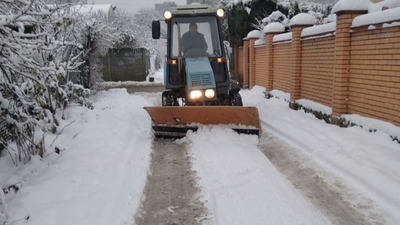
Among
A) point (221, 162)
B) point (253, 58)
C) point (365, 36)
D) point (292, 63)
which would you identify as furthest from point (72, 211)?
point (253, 58)

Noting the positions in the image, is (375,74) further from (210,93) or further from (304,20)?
(304,20)

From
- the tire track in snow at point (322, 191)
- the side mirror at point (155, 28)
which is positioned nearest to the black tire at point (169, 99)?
the side mirror at point (155, 28)

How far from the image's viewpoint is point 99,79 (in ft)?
48.1

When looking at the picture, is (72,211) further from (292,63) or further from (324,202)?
(292,63)

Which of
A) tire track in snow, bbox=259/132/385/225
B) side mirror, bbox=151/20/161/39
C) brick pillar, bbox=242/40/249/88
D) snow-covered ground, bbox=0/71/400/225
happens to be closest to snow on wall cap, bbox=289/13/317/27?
snow-covered ground, bbox=0/71/400/225

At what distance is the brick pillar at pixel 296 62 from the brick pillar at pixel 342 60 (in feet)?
8.15

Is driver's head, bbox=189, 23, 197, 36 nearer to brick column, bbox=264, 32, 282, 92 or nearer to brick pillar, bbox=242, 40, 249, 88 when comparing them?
brick column, bbox=264, 32, 282, 92

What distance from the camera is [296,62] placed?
9969mm

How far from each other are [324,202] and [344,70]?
3.91 meters

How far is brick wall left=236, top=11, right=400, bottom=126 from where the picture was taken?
578cm

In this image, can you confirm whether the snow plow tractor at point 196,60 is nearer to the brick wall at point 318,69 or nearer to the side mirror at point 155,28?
the side mirror at point 155,28

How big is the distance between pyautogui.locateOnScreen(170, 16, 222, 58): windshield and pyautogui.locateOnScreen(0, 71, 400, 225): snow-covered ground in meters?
1.99

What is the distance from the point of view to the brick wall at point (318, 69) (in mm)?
8047

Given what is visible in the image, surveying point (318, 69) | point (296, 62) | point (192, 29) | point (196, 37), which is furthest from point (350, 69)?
point (192, 29)
